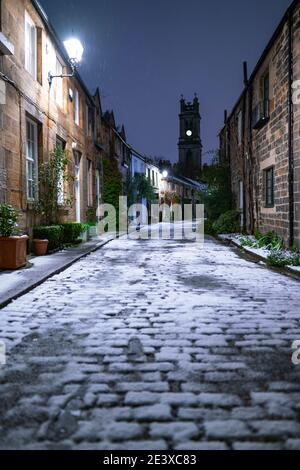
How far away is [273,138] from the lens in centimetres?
1266

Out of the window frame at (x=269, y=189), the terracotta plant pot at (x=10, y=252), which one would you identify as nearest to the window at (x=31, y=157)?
the terracotta plant pot at (x=10, y=252)

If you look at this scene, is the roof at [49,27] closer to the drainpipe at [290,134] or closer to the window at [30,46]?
the window at [30,46]

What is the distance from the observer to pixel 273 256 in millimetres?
9281

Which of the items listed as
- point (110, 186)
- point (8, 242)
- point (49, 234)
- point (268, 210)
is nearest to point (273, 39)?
point (268, 210)

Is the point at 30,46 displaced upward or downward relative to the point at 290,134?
upward

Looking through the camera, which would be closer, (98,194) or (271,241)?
(271,241)

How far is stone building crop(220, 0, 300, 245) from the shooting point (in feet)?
34.8

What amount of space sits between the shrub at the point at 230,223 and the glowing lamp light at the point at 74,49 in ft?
32.7

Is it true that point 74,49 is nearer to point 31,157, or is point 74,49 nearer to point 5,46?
point 31,157

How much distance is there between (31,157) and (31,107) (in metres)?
1.43

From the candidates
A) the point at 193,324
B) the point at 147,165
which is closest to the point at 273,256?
the point at 193,324

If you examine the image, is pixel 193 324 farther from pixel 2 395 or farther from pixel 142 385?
pixel 2 395

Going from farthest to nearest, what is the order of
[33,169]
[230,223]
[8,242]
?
[230,223], [33,169], [8,242]

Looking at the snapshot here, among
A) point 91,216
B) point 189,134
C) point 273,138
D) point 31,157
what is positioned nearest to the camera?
point 31,157
